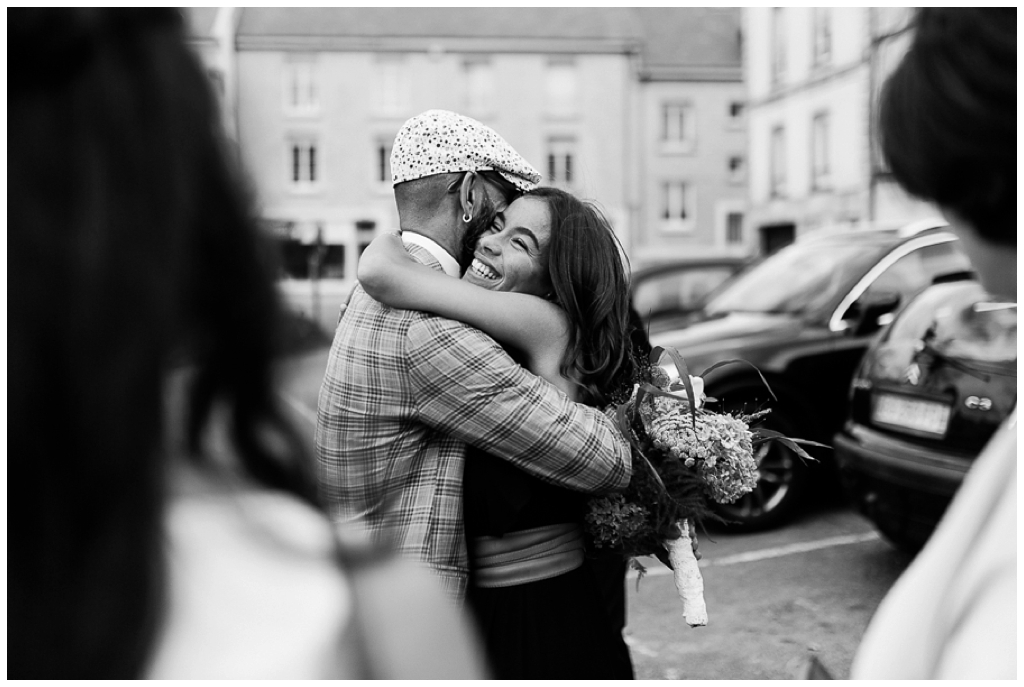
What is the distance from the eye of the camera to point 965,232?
1.17 m

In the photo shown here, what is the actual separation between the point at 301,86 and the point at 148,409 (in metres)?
37.4

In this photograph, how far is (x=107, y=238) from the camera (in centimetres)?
74

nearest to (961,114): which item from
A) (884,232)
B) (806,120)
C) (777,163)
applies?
(884,232)

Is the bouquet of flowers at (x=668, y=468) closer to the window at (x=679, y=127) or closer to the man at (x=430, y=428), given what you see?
the man at (x=430, y=428)

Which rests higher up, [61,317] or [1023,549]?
[61,317]

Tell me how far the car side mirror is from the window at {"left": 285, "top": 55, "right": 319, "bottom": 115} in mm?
31656

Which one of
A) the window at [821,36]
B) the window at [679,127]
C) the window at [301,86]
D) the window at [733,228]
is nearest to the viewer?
the window at [821,36]

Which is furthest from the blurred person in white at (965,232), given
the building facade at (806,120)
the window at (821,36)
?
the window at (821,36)

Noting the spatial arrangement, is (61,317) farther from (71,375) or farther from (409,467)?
(409,467)

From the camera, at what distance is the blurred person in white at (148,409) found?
0.74 m

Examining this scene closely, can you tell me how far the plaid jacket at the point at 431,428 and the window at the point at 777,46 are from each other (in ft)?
92.5

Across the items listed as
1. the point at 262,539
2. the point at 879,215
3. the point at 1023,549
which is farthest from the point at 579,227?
the point at 879,215

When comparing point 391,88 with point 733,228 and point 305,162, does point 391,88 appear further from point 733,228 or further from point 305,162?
point 733,228

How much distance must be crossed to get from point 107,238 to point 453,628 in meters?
0.49
